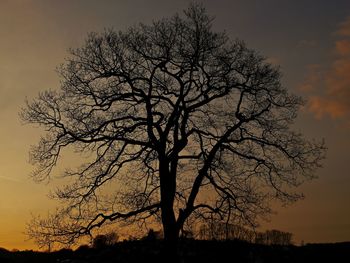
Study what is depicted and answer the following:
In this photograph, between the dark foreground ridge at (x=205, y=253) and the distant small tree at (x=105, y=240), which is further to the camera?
the dark foreground ridge at (x=205, y=253)

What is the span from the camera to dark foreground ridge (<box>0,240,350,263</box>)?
23109mm

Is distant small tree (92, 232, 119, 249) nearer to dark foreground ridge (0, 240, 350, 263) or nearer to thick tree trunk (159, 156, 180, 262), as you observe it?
dark foreground ridge (0, 240, 350, 263)

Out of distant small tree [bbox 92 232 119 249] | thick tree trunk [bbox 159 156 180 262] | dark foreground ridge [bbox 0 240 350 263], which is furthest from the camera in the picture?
dark foreground ridge [bbox 0 240 350 263]

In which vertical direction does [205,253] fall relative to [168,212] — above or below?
below

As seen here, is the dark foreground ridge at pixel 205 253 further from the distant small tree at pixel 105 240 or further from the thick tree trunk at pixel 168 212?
the thick tree trunk at pixel 168 212

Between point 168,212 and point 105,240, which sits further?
point 105,240

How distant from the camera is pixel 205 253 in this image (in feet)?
77.8

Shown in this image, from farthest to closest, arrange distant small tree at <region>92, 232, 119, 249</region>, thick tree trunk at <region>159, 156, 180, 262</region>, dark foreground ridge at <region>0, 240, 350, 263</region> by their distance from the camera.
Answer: dark foreground ridge at <region>0, 240, 350, 263</region> < distant small tree at <region>92, 232, 119, 249</region> < thick tree trunk at <region>159, 156, 180, 262</region>

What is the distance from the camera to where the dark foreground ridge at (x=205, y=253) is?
23109 mm

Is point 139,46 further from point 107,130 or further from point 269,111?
point 269,111

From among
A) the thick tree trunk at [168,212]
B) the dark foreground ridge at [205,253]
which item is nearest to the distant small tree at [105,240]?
the dark foreground ridge at [205,253]

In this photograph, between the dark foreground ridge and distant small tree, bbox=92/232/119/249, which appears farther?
the dark foreground ridge

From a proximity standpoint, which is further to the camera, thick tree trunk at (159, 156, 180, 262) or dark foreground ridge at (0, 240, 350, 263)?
dark foreground ridge at (0, 240, 350, 263)

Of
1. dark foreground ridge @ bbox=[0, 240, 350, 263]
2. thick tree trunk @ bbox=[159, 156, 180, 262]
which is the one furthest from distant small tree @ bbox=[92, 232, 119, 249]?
thick tree trunk @ bbox=[159, 156, 180, 262]
